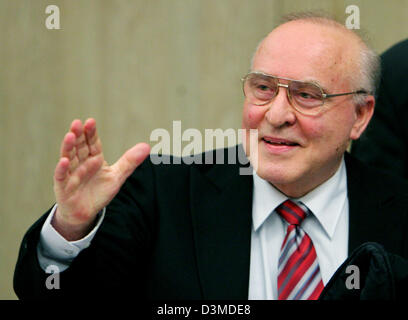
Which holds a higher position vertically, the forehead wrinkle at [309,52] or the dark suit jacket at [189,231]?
the forehead wrinkle at [309,52]

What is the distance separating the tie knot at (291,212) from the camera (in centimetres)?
189

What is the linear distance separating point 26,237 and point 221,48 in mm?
1781

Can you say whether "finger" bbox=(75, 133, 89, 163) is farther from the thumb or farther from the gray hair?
the gray hair

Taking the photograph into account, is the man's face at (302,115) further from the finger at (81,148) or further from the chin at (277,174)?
the finger at (81,148)

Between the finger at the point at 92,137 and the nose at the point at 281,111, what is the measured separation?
0.59 meters

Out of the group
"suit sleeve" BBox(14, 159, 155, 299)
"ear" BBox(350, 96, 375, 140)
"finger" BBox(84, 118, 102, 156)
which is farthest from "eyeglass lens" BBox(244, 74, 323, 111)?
"finger" BBox(84, 118, 102, 156)

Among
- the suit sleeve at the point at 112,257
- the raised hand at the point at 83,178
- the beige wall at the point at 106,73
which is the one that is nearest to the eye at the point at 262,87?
the suit sleeve at the point at 112,257

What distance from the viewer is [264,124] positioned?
6.14 feet

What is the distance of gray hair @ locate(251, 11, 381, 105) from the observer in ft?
6.60

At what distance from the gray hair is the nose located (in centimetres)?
24

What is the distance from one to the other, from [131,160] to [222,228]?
476 millimetres

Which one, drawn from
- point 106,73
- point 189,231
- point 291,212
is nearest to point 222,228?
point 189,231
